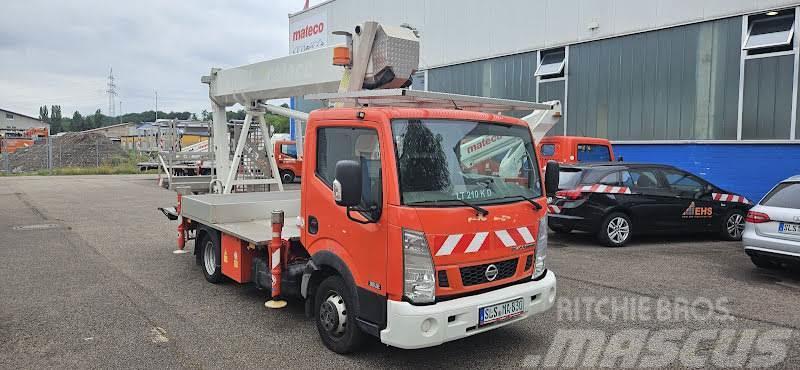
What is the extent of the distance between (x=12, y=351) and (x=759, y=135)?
1367 cm

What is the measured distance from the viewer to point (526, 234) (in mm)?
4422

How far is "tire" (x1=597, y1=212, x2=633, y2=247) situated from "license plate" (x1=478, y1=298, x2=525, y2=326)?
5.53m

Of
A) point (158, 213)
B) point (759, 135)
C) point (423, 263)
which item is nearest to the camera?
point (423, 263)

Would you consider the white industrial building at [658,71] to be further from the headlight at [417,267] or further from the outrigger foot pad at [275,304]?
the headlight at [417,267]

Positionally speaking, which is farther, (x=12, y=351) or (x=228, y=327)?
(x=228, y=327)

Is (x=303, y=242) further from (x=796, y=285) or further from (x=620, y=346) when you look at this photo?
(x=796, y=285)

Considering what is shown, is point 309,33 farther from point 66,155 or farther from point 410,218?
point 410,218

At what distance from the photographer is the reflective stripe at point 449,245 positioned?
154 inches

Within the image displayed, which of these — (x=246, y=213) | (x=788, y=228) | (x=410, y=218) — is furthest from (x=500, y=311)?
(x=788, y=228)

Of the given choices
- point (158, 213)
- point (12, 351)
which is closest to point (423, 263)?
point (12, 351)

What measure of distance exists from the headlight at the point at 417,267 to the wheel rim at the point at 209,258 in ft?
11.8

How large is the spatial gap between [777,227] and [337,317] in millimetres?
5556

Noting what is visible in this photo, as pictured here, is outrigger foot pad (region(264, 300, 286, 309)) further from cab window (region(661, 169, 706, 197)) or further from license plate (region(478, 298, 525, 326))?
cab window (region(661, 169, 706, 197))

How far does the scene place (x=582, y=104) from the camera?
1576 centimetres
